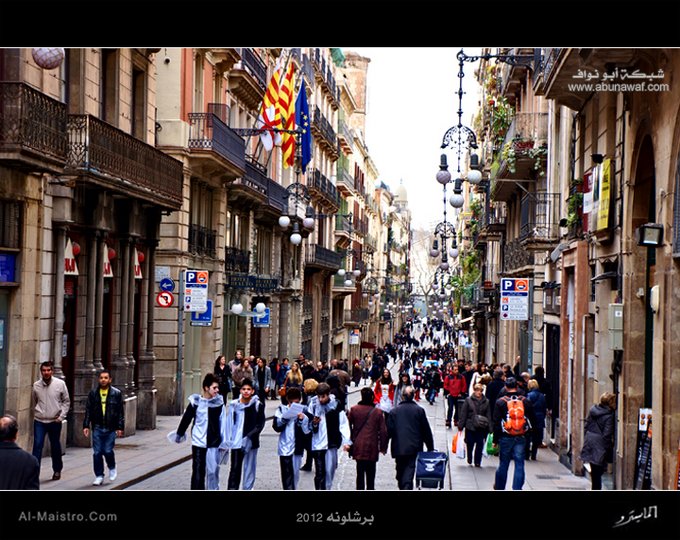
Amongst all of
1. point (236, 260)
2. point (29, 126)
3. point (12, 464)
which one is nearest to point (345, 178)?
point (236, 260)

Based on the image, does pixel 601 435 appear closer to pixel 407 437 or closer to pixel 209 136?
pixel 407 437

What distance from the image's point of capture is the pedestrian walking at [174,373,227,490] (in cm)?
1538

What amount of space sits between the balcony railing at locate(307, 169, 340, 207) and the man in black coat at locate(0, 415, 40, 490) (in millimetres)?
44715

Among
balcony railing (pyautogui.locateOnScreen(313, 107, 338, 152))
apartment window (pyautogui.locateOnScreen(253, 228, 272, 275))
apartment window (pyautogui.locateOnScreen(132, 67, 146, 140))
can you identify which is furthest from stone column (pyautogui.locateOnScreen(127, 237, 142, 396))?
balcony railing (pyautogui.locateOnScreen(313, 107, 338, 152))

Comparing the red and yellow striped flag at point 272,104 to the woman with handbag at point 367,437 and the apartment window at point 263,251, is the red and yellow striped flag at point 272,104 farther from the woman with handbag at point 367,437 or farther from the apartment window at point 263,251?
the woman with handbag at point 367,437

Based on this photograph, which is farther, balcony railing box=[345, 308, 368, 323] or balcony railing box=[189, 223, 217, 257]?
balcony railing box=[345, 308, 368, 323]

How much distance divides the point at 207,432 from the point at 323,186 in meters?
44.6

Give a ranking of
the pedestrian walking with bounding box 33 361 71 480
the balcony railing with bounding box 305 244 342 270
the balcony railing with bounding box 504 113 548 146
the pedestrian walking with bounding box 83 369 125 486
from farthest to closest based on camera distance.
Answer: the balcony railing with bounding box 305 244 342 270, the balcony railing with bounding box 504 113 548 146, the pedestrian walking with bounding box 33 361 71 480, the pedestrian walking with bounding box 83 369 125 486

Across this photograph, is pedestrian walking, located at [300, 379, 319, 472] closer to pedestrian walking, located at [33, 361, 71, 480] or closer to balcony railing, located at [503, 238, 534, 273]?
pedestrian walking, located at [33, 361, 71, 480]

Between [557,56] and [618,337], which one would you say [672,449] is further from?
[557,56]

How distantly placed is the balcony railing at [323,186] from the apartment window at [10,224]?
3624 cm

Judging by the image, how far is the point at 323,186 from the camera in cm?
5959
